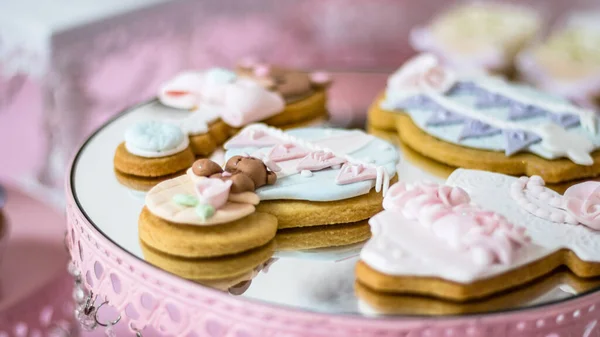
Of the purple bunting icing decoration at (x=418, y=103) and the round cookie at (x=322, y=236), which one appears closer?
the round cookie at (x=322, y=236)

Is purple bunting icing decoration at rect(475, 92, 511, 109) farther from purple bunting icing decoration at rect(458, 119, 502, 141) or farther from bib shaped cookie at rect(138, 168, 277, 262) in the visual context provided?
bib shaped cookie at rect(138, 168, 277, 262)

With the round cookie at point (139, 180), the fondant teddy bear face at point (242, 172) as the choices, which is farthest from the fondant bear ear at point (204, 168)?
the round cookie at point (139, 180)

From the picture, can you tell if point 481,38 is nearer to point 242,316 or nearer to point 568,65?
point 568,65

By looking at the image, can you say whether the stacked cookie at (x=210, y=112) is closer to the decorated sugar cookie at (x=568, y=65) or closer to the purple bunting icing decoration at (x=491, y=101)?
the purple bunting icing decoration at (x=491, y=101)

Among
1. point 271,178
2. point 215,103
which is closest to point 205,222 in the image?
point 271,178

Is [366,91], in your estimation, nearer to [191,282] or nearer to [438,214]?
[438,214]

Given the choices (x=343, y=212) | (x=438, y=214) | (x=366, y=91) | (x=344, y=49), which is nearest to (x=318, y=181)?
(x=343, y=212)
